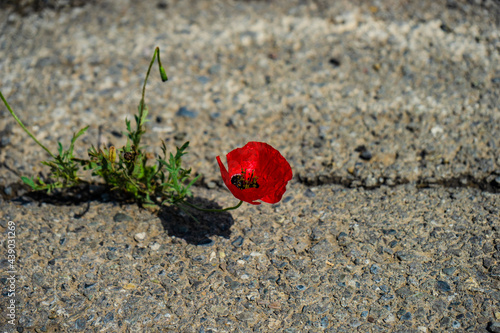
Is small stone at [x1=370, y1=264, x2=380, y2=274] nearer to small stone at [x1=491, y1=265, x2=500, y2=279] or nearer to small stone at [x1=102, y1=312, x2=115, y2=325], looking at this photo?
small stone at [x1=491, y1=265, x2=500, y2=279]

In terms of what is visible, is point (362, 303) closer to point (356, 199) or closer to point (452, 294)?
point (452, 294)

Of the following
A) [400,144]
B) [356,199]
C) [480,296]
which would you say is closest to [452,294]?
[480,296]

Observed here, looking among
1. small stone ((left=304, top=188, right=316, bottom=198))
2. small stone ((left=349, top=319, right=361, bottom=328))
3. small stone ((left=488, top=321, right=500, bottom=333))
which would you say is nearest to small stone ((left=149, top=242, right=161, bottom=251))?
small stone ((left=304, top=188, right=316, bottom=198))

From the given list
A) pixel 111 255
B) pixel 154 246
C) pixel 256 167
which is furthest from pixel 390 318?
pixel 111 255

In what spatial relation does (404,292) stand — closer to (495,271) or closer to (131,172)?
(495,271)

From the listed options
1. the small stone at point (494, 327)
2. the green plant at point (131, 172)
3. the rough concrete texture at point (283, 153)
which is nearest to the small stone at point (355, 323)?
the rough concrete texture at point (283, 153)

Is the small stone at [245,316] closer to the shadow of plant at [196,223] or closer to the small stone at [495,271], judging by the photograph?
the shadow of plant at [196,223]
